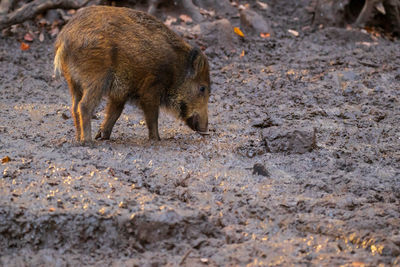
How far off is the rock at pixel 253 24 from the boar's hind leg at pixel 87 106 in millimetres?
4981

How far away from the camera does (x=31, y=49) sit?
28.7ft

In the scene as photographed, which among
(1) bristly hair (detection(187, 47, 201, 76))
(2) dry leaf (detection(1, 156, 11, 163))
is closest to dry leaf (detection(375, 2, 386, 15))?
(1) bristly hair (detection(187, 47, 201, 76))

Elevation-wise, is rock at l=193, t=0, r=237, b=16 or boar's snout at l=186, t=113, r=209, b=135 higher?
boar's snout at l=186, t=113, r=209, b=135

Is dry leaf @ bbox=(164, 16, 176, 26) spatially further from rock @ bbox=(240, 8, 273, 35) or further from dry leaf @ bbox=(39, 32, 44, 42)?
dry leaf @ bbox=(39, 32, 44, 42)

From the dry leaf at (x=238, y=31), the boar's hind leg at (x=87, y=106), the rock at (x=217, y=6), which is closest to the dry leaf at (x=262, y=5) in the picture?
the rock at (x=217, y=6)

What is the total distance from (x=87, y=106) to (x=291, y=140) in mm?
1988

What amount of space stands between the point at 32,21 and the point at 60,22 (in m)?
0.49

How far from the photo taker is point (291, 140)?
16.7ft

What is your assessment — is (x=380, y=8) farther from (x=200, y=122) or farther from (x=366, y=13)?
(x=200, y=122)

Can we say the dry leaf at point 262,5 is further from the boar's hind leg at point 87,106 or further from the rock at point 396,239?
the rock at point 396,239

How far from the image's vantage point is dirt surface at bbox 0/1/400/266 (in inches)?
136

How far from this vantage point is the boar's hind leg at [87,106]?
5.11 m

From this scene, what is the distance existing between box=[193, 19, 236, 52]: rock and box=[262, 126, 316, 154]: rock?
390 cm

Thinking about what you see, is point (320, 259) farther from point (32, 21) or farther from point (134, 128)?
point (32, 21)
